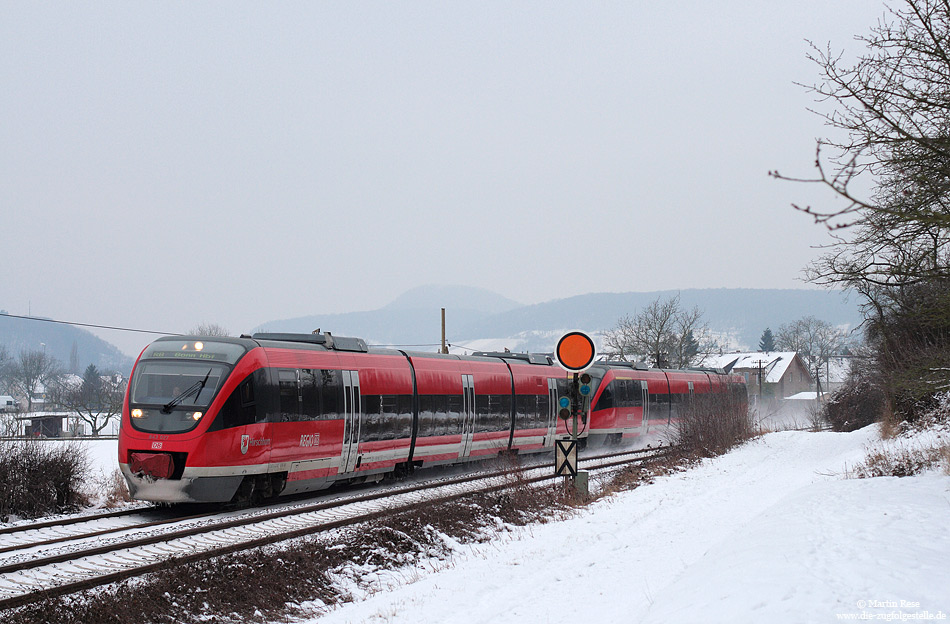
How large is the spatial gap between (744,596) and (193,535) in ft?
30.8

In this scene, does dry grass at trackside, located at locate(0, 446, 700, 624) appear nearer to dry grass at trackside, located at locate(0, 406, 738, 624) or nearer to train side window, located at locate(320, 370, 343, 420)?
dry grass at trackside, located at locate(0, 406, 738, 624)

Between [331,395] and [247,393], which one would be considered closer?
[247,393]

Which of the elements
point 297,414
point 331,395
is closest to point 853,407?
point 331,395

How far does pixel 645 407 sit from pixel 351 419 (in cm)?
1826

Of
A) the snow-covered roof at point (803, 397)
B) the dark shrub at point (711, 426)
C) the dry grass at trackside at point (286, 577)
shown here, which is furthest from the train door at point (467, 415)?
the snow-covered roof at point (803, 397)

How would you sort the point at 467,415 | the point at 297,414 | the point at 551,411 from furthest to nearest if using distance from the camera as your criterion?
the point at 551,411, the point at 467,415, the point at 297,414

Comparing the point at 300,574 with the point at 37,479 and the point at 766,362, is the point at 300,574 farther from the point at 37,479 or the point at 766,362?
the point at 766,362

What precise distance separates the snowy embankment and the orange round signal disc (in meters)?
2.53

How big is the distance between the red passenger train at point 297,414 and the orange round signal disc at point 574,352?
520cm

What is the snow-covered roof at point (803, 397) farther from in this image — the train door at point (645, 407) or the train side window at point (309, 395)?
the train side window at point (309, 395)

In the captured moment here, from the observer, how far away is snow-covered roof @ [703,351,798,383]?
114 m

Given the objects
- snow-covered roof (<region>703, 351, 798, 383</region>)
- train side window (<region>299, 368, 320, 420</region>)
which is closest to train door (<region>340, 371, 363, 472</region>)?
train side window (<region>299, 368, 320, 420</region>)

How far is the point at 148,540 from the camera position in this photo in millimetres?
11477

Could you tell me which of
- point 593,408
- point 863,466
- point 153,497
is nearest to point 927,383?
point 863,466
